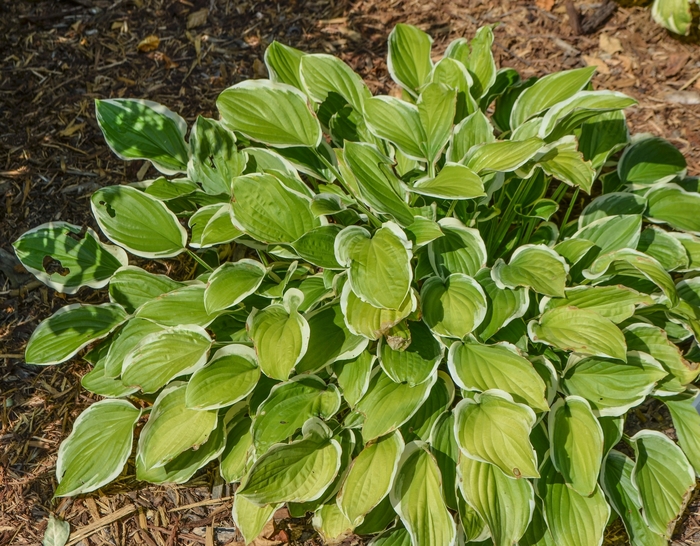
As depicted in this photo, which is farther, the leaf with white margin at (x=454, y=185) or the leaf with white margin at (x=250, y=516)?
the leaf with white margin at (x=250, y=516)

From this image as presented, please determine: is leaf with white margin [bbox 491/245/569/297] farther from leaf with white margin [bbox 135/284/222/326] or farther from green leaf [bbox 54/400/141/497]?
green leaf [bbox 54/400/141/497]

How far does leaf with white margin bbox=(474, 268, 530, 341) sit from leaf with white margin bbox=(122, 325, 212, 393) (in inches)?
37.8

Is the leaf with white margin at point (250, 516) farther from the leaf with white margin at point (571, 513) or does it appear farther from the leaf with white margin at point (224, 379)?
the leaf with white margin at point (571, 513)

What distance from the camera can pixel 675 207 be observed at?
2.55 metres

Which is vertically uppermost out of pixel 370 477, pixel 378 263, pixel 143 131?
pixel 143 131

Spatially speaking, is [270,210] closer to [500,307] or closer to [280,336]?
[280,336]

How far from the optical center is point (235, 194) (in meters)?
2.13

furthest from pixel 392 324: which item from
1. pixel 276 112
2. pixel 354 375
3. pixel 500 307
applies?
pixel 276 112

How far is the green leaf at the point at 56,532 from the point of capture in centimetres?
226

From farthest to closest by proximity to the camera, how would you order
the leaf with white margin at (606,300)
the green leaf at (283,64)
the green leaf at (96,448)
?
the green leaf at (283,64) → the green leaf at (96,448) → the leaf with white margin at (606,300)

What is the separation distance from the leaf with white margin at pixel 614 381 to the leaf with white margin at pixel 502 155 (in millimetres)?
741

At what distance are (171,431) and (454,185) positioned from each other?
1248 millimetres

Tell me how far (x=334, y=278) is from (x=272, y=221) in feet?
0.96

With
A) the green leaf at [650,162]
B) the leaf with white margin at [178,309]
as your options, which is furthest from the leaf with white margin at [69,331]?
the green leaf at [650,162]
